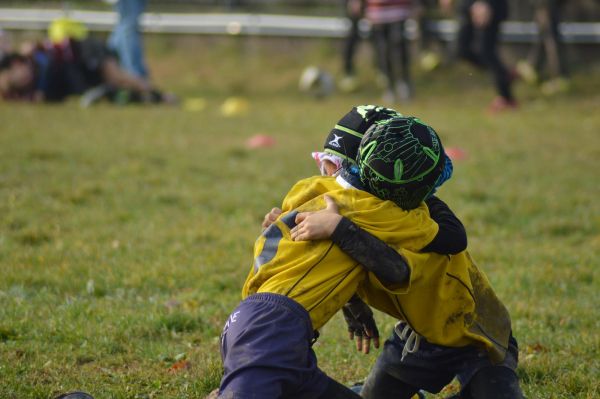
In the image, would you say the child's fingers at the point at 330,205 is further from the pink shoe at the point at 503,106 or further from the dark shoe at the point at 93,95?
the dark shoe at the point at 93,95

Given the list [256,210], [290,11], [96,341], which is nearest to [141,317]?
[96,341]

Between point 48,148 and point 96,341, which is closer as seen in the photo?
point 96,341

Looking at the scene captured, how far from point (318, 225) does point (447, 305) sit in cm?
62

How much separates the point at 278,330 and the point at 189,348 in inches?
58.8

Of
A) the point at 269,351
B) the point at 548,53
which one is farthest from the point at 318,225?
the point at 548,53

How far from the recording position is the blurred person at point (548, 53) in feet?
47.2

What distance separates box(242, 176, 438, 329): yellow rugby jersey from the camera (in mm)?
3010

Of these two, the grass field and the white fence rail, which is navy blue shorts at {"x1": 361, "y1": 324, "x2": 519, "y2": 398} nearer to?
the grass field

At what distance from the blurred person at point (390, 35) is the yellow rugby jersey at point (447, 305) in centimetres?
1050

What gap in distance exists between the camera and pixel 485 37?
12.4 metres

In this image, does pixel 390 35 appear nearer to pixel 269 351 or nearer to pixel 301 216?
pixel 301 216

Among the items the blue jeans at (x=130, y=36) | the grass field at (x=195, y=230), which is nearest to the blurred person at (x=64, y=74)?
the blue jeans at (x=130, y=36)

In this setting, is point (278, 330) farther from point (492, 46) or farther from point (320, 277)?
point (492, 46)

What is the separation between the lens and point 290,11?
18562 millimetres
